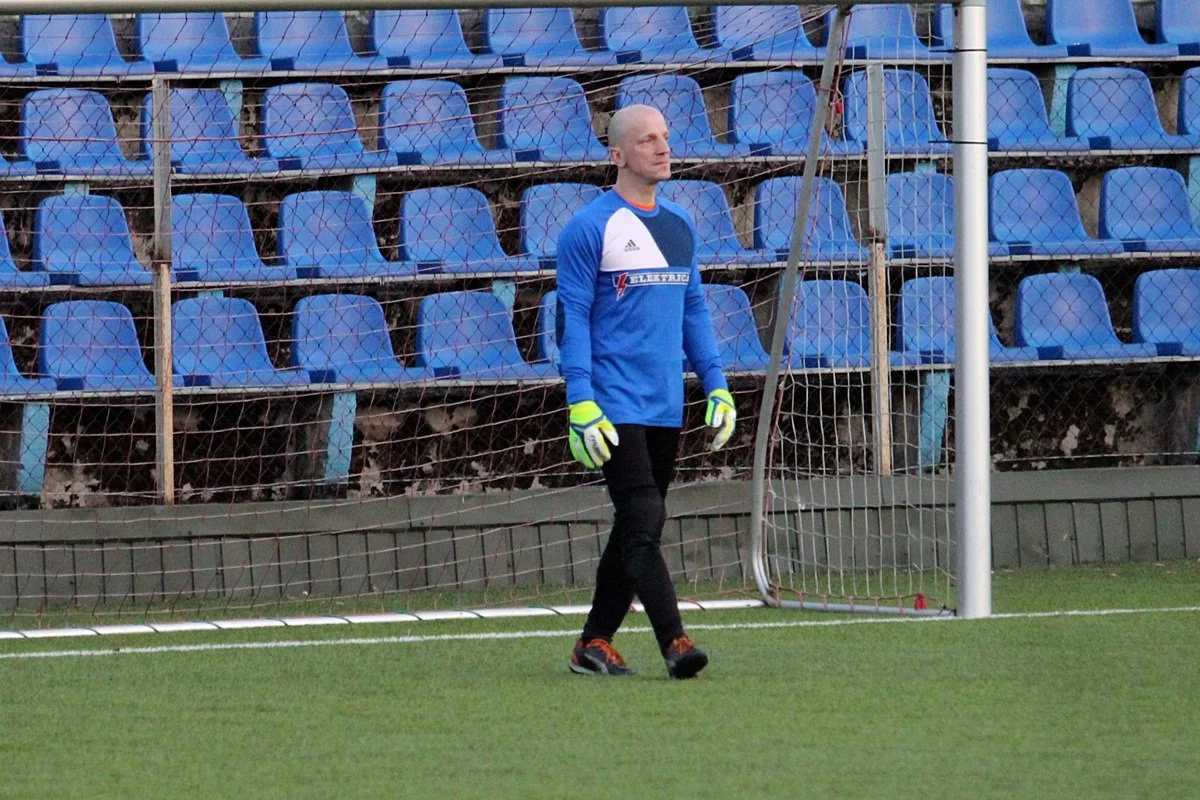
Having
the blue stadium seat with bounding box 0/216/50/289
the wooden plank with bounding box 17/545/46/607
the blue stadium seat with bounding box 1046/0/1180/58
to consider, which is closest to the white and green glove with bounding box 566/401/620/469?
the wooden plank with bounding box 17/545/46/607

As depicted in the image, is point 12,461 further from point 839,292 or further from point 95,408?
point 839,292

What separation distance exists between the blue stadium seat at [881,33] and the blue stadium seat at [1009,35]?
0.28 m

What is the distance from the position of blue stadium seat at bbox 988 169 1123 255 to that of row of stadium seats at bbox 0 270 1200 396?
89cm

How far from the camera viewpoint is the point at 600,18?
11234 mm

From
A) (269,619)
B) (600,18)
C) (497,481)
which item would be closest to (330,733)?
(269,619)

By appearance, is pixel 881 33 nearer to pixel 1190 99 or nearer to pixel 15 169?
pixel 1190 99

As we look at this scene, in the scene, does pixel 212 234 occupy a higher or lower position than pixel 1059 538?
higher

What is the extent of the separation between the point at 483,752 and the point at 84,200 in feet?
20.2

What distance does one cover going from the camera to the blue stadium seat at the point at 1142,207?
417 inches

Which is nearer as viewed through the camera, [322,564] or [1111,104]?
[322,564]

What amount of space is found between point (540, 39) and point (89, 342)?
3.24 meters

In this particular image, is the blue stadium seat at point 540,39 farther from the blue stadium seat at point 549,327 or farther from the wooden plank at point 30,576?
the wooden plank at point 30,576

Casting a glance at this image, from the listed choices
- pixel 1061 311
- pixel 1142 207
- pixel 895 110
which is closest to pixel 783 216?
pixel 895 110

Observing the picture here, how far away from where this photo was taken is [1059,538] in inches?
354
